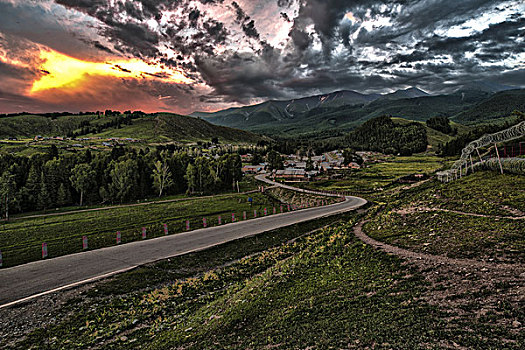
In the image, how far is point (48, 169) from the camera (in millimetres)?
66938

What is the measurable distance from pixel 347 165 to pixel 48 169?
137307 mm

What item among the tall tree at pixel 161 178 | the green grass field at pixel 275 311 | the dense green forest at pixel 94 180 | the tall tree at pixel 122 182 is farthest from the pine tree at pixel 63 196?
the green grass field at pixel 275 311

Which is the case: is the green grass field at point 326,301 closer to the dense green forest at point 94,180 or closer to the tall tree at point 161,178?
the dense green forest at point 94,180

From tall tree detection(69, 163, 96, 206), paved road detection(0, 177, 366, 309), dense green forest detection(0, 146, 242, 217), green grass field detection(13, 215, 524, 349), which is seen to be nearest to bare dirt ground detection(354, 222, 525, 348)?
green grass field detection(13, 215, 524, 349)

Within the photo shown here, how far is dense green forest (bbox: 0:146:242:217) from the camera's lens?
2409 inches

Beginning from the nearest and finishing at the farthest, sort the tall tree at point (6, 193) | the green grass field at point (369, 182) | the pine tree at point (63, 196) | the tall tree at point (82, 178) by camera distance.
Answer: the tall tree at point (6, 193), the pine tree at point (63, 196), the tall tree at point (82, 178), the green grass field at point (369, 182)

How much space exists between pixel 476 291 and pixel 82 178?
3205 inches

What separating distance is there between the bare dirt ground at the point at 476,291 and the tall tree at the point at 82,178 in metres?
79.3

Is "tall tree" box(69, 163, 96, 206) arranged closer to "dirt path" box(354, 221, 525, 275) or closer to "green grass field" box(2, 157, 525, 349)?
"green grass field" box(2, 157, 525, 349)

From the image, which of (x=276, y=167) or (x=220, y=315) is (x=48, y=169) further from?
(x=276, y=167)

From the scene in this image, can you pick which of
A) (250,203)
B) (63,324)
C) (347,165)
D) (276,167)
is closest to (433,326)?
(63,324)

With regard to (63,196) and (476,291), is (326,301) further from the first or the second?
(63,196)

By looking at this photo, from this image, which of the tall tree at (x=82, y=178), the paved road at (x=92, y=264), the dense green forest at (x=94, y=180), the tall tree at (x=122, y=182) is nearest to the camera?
the paved road at (x=92, y=264)

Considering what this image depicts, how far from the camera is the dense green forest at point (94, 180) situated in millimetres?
61188
